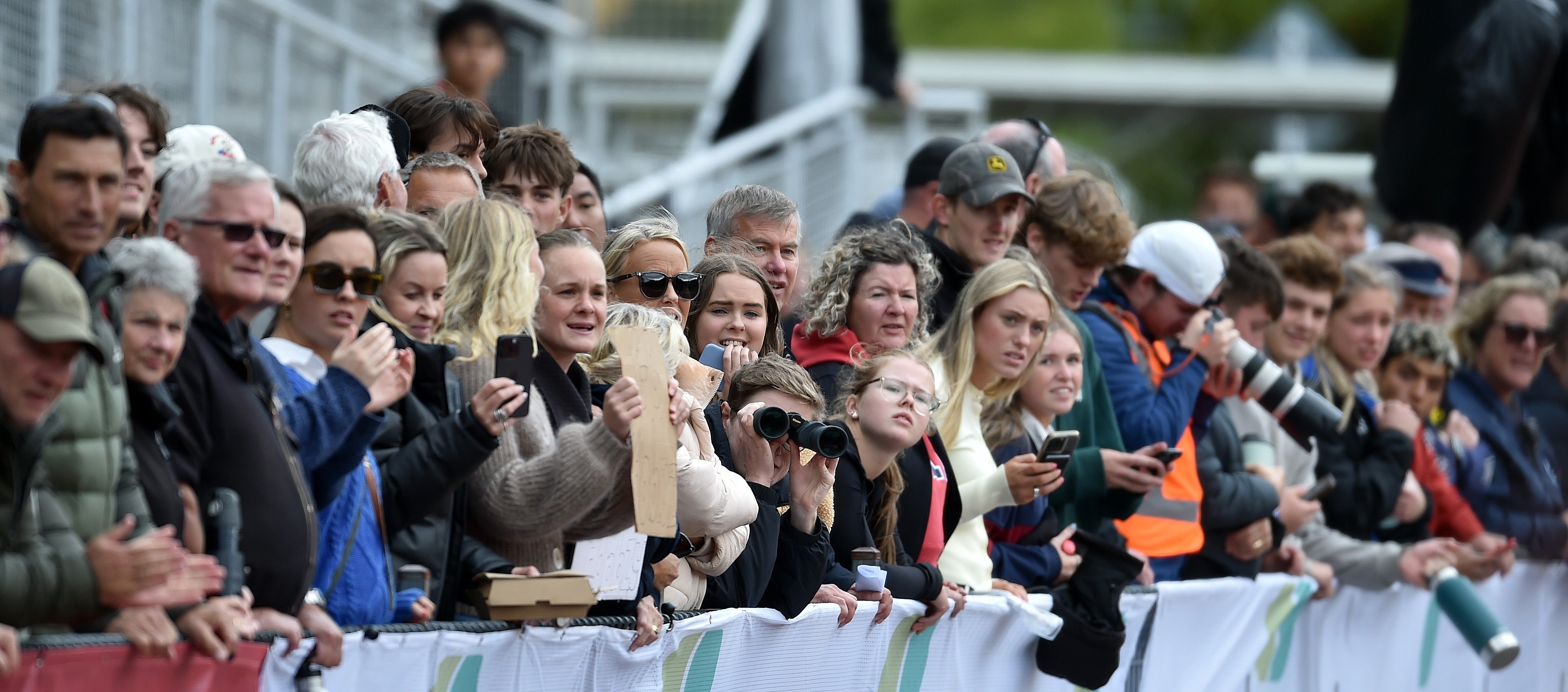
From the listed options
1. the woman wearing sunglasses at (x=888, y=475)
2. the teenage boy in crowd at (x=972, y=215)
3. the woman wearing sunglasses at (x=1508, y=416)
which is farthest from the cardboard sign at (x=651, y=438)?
the woman wearing sunglasses at (x=1508, y=416)

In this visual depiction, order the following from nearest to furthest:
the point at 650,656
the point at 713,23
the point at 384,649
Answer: the point at 384,649, the point at 650,656, the point at 713,23

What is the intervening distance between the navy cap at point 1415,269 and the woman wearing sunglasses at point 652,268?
183 inches

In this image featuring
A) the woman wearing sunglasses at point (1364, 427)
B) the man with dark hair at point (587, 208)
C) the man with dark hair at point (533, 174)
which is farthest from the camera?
the woman wearing sunglasses at point (1364, 427)

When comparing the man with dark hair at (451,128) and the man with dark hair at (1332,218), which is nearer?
the man with dark hair at (451,128)

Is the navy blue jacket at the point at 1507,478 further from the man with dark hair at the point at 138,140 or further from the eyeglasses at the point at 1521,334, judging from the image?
the man with dark hair at the point at 138,140

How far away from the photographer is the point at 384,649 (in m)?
3.76

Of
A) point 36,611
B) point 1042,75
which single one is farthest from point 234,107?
point 1042,75

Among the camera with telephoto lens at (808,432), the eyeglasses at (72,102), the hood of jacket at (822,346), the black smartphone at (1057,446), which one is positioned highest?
the eyeglasses at (72,102)

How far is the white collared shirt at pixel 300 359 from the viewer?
13.2 ft

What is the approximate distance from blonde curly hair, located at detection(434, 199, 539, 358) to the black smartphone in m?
1.61

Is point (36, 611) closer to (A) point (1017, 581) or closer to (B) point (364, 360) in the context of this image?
(B) point (364, 360)

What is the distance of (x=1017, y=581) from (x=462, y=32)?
426cm

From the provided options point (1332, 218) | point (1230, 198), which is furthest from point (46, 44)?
point (1230, 198)

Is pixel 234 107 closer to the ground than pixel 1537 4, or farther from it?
closer to the ground
